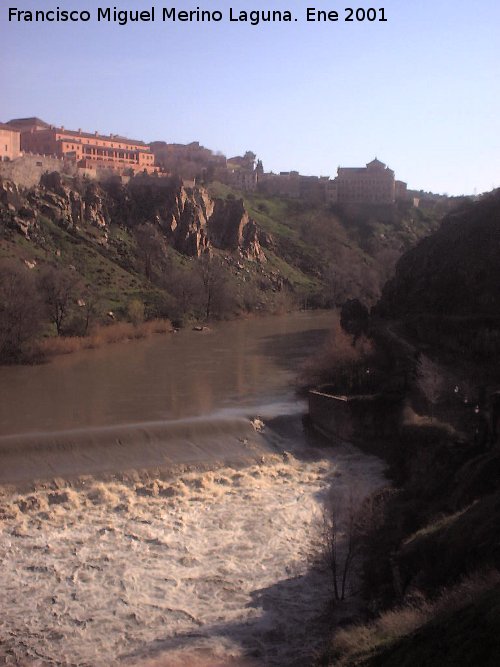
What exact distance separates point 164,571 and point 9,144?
196ft

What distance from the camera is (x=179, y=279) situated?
56.5m

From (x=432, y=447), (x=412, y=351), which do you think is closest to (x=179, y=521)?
(x=432, y=447)

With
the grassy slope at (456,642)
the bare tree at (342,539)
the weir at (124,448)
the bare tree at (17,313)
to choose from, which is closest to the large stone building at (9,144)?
the bare tree at (17,313)

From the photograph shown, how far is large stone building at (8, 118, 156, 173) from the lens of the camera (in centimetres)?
7699

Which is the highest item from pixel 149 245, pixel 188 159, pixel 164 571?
pixel 188 159

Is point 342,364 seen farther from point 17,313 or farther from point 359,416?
point 17,313

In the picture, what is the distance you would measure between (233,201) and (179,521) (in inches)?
2438

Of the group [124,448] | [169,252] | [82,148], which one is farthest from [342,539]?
[82,148]

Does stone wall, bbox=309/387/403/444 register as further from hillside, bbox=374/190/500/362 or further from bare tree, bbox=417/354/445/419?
hillside, bbox=374/190/500/362

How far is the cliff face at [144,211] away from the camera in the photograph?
56.1m

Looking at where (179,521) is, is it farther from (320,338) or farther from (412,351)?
(320,338)

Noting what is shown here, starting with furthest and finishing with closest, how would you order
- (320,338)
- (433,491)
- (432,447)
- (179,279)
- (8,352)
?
1. (179,279)
2. (320,338)
3. (8,352)
4. (432,447)
5. (433,491)

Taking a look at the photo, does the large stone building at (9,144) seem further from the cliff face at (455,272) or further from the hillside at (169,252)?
the cliff face at (455,272)

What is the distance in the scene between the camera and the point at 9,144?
66.3m
